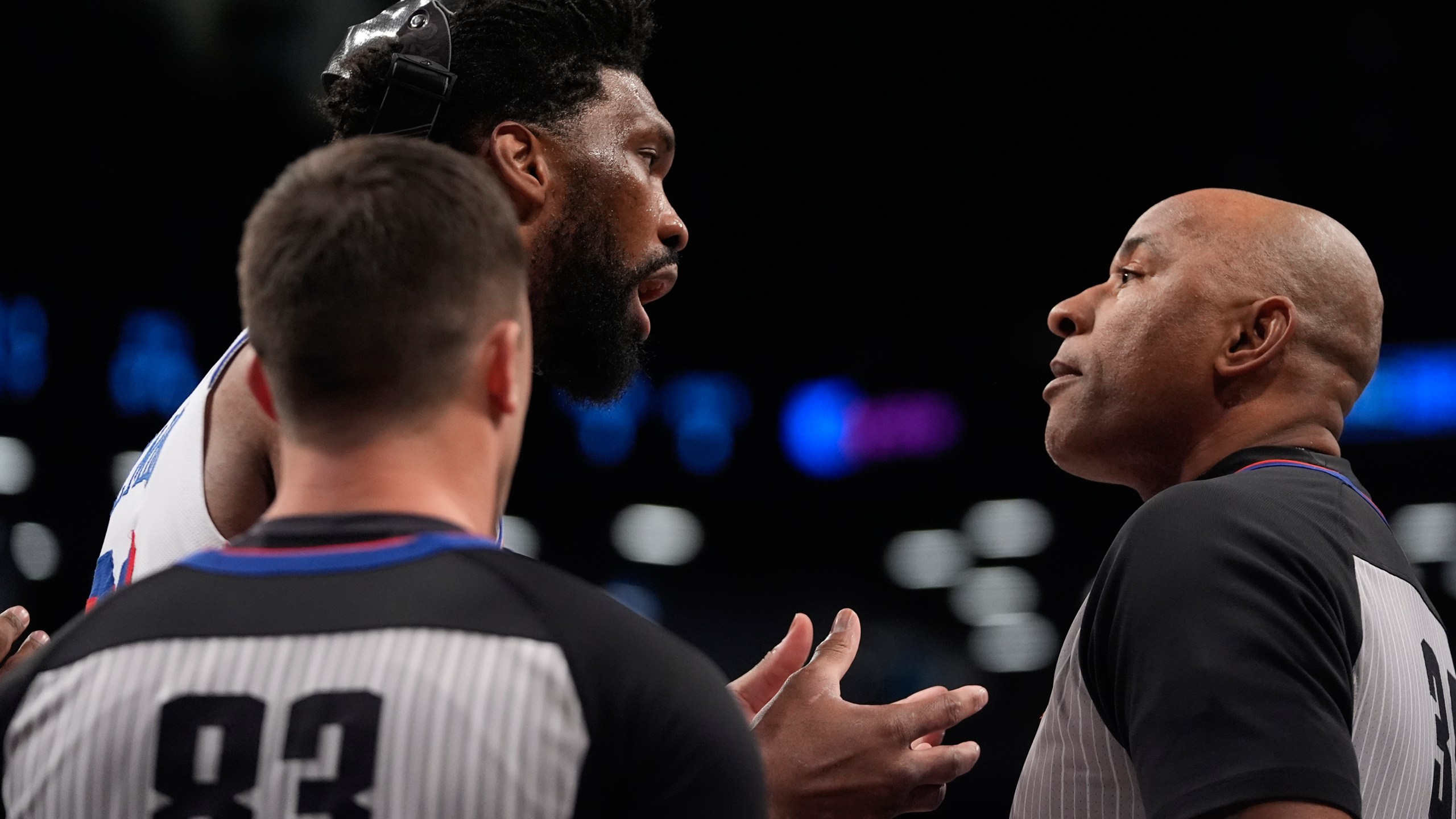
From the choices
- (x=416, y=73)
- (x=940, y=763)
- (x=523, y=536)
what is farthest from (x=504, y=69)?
(x=523, y=536)

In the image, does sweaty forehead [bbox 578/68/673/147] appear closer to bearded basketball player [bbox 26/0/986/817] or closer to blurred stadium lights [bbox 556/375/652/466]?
bearded basketball player [bbox 26/0/986/817]

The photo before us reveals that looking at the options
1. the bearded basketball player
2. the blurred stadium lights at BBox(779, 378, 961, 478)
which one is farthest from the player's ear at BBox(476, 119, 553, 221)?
the blurred stadium lights at BBox(779, 378, 961, 478)

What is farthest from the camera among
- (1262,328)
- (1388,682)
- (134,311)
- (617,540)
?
(617,540)

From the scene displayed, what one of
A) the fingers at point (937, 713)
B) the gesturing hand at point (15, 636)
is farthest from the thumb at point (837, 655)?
the gesturing hand at point (15, 636)

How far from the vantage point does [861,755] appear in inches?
68.8

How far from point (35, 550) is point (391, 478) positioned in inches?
241

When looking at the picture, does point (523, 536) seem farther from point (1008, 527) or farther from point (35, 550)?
point (1008, 527)

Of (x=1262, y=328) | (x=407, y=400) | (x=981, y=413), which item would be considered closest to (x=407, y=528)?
(x=407, y=400)

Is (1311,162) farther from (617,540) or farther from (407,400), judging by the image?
(407,400)

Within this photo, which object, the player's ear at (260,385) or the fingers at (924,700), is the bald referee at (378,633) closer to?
the player's ear at (260,385)

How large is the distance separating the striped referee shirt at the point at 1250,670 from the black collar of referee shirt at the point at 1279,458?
3cm

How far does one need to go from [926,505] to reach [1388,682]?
8206 mm

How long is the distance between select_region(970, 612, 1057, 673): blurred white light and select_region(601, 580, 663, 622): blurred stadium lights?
7.90 feet

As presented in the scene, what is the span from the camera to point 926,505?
980cm
